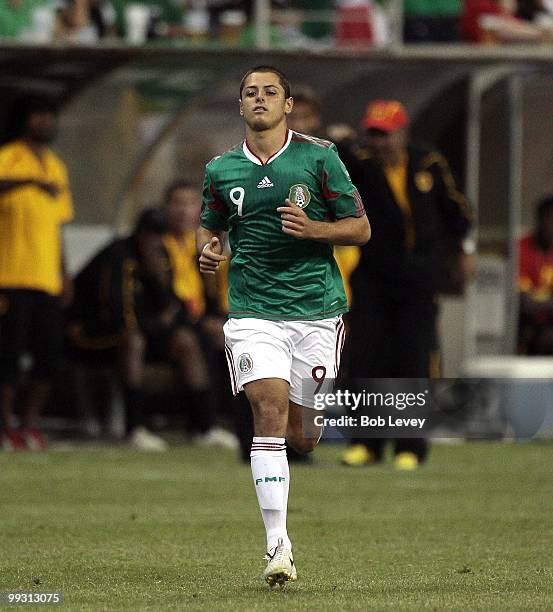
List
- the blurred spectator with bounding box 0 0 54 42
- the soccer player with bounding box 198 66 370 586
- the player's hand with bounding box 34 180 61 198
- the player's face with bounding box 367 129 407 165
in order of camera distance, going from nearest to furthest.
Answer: the soccer player with bounding box 198 66 370 586
the player's face with bounding box 367 129 407 165
the player's hand with bounding box 34 180 61 198
the blurred spectator with bounding box 0 0 54 42

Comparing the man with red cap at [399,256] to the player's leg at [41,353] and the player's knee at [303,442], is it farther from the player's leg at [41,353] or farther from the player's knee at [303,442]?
the player's knee at [303,442]

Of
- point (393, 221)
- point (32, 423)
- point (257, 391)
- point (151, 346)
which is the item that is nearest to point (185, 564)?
point (257, 391)

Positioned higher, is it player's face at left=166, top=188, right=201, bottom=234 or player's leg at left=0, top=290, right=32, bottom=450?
player's face at left=166, top=188, right=201, bottom=234

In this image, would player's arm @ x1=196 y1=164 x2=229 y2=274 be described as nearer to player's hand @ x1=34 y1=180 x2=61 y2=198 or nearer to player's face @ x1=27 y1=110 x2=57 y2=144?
player's hand @ x1=34 y1=180 x2=61 y2=198

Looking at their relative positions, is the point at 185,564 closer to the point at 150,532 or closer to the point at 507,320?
the point at 150,532

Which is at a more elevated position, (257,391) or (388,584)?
(257,391)

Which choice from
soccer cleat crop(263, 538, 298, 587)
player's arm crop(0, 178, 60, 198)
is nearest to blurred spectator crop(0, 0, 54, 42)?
player's arm crop(0, 178, 60, 198)

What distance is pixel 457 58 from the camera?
51.7 ft

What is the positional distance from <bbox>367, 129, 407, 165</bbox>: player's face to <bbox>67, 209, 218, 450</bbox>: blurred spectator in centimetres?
325

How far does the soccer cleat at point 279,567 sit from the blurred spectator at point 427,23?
9639mm

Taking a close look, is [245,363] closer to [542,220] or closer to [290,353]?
[290,353]

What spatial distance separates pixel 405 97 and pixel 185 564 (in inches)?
385

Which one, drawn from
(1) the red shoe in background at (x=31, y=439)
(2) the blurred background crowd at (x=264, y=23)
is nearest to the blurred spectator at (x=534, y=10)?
(2) the blurred background crowd at (x=264, y=23)

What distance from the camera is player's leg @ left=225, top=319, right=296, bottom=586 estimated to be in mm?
6973
